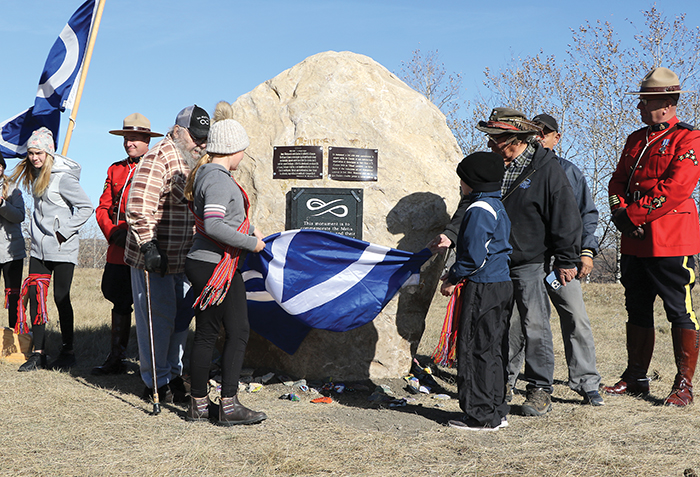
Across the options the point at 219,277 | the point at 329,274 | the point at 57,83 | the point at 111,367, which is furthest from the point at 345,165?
the point at 57,83

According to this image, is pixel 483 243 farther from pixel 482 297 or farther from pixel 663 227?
pixel 663 227

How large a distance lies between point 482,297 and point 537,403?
102 centimetres

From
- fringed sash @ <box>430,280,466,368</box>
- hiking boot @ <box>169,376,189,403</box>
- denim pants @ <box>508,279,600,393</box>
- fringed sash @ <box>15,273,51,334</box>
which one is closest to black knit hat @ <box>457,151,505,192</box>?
fringed sash @ <box>430,280,466,368</box>

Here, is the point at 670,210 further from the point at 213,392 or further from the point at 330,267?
the point at 213,392

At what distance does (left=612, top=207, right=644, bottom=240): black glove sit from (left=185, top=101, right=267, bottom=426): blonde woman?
8.87ft

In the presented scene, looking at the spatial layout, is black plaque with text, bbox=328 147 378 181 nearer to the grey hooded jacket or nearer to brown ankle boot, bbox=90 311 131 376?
brown ankle boot, bbox=90 311 131 376

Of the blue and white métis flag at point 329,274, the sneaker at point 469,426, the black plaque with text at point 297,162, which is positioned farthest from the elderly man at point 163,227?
the sneaker at point 469,426

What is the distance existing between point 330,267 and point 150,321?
1287mm

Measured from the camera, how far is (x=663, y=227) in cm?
417

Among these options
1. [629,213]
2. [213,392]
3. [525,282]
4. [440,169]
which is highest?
[440,169]

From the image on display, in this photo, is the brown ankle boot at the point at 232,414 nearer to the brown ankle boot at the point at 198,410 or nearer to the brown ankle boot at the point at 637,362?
the brown ankle boot at the point at 198,410

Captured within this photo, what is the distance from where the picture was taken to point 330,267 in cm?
416

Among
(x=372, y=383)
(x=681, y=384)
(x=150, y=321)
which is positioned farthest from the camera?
(x=372, y=383)

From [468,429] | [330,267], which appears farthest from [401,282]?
[468,429]
